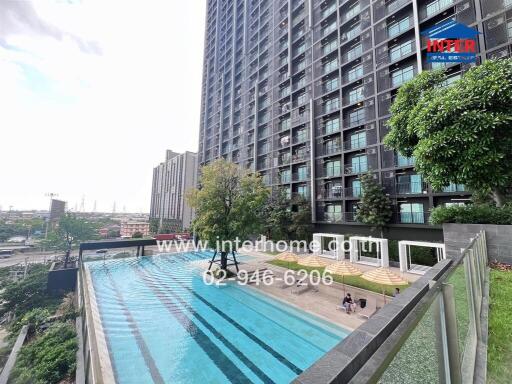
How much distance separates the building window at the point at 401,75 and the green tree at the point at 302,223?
45.6ft

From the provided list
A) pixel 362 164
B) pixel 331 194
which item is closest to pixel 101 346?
pixel 331 194

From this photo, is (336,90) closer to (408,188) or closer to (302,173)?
(302,173)

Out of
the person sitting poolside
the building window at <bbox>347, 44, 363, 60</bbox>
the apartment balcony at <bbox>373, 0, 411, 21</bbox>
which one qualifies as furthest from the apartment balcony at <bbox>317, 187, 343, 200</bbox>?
the apartment balcony at <bbox>373, 0, 411, 21</bbox>

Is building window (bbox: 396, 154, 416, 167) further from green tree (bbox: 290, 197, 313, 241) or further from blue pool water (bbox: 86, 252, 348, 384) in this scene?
blue pool water (bbox: 86, 252, 348, 384)

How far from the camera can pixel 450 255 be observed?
9.73 metres

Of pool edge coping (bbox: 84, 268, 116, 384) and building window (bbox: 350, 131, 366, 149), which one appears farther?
building window (bbox: 350, 131, 366, 149)

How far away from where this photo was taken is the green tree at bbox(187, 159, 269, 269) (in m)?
16.5

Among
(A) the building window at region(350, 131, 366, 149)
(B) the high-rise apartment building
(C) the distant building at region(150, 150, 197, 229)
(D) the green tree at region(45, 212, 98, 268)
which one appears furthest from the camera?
(C) the distant building at region(150, 150, 197, 229)

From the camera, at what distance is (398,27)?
21203mm

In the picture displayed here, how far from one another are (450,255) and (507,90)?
6.83 meters

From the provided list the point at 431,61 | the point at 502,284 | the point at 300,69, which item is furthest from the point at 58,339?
the point at 300,69

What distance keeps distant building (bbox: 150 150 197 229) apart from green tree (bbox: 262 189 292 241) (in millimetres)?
30433

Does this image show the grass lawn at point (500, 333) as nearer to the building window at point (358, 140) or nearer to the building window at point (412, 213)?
the building window at point (412, 213)

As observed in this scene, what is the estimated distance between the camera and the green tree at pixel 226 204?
1653 cm
